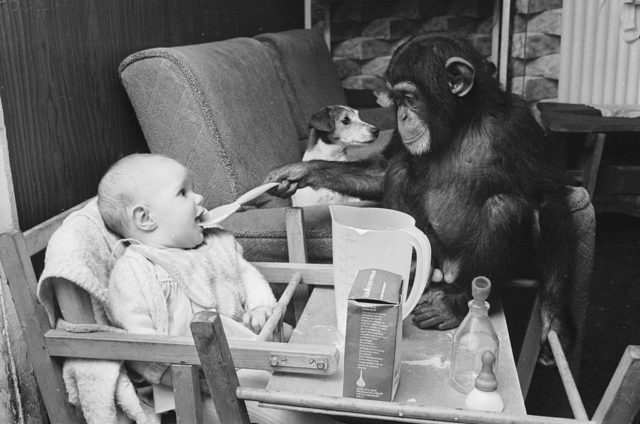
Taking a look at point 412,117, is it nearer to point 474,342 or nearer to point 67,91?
point 474,342

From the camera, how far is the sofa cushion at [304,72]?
3.09 metres

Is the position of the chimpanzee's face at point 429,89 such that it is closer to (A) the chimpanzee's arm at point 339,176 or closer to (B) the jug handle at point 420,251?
→ (A) the chimpanzee's arm at point 339,176

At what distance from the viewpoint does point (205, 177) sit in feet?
6.70

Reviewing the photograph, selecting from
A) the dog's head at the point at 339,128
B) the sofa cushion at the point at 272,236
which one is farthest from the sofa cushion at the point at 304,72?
the sofa cushion at the point at 272,236

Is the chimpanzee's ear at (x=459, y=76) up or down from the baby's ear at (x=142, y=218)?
up

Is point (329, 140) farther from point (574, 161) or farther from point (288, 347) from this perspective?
point (288, 347)

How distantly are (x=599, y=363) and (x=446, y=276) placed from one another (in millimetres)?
1086

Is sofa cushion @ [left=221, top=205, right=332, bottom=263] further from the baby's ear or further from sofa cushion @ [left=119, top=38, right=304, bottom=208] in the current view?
the baby's ear

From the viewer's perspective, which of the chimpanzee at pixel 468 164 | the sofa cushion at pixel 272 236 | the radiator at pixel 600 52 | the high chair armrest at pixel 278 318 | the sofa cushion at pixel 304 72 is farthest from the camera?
the radiator at pixel 600 52

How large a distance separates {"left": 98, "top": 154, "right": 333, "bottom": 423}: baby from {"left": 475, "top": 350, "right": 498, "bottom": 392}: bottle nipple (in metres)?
0.37

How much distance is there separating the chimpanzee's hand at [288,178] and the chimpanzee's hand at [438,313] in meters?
0.55

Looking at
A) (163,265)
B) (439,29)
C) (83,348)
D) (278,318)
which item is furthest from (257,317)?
(439,29)

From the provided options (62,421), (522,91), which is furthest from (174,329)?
(522,91)

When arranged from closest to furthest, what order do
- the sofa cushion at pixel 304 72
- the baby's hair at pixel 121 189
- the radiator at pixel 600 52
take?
1. the baby's hair at pixel 121 189
2. the sofa cushion at pixel 304 72
3. the radiator at pixel 600 52
